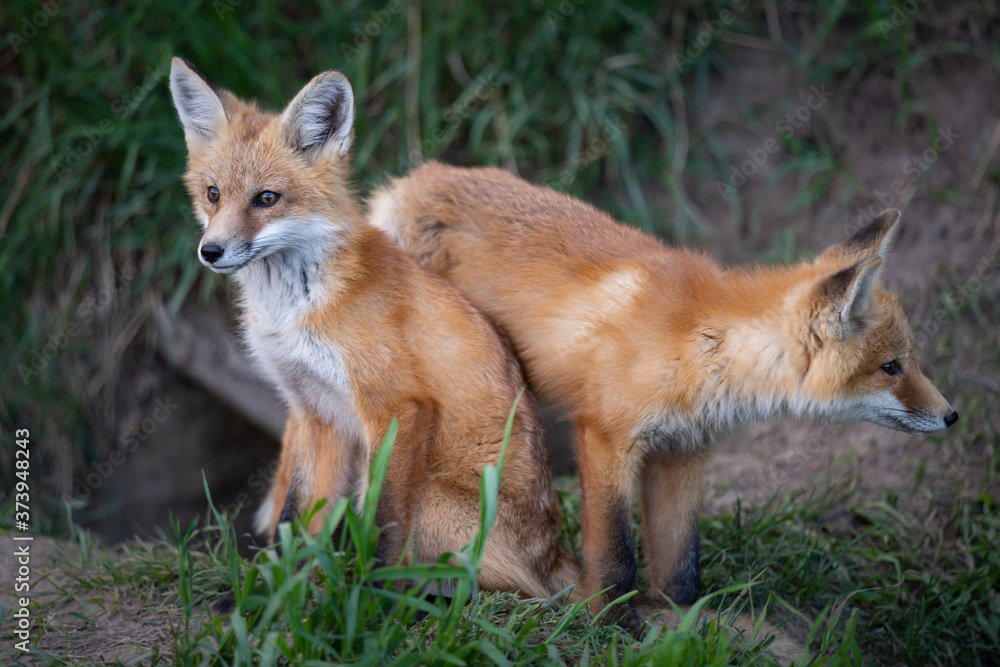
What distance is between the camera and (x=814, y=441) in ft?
15.9

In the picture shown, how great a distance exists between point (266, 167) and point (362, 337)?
2.41 ft

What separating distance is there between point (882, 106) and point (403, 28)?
3601 millimetres

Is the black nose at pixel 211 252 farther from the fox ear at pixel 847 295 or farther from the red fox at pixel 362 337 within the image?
the fox ear at pixel 847 295

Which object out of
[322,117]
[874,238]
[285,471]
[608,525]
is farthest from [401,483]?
[874,238]

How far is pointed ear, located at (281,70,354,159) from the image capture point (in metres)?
2.99

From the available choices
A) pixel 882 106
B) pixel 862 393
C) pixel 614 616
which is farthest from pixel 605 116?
pixel 614 616

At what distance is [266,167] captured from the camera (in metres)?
2.92

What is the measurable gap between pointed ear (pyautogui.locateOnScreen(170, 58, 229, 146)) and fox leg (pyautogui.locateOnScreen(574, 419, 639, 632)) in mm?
1947

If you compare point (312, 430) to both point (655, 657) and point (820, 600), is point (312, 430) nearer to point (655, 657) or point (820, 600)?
point (655, 657)

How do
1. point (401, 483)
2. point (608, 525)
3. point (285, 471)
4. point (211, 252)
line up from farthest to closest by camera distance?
point (285, 471), point (608, 525), point (401, 483), point (211, 252)

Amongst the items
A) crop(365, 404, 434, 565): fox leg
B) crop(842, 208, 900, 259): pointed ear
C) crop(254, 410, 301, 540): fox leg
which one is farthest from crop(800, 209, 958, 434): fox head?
crop(254, 410, 301, 540): fox leg

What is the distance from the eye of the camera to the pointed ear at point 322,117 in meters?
2.99

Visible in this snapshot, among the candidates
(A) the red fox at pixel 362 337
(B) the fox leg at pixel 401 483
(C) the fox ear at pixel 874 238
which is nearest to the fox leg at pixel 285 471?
(A) the red fox at pixel 362 337

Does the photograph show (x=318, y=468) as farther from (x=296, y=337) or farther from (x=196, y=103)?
(x=196, y=103)
